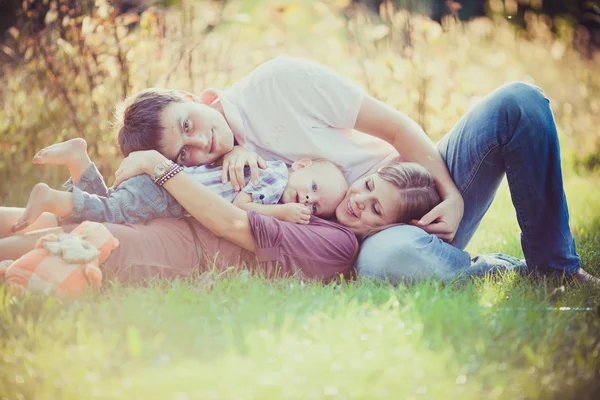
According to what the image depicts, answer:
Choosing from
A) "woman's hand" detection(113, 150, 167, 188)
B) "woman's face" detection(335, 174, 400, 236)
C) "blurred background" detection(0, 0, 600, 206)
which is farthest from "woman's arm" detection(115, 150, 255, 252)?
"blurred background" detection(0, 0, 600, 206)

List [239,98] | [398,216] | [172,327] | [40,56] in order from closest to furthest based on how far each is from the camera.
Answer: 1. [172,327]
2. [398,216]
3. [239,98]
4. [40,56]

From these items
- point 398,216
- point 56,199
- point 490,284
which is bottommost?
point 490,284

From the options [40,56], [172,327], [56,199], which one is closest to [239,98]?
[56,199]

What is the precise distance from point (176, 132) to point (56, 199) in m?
0.60

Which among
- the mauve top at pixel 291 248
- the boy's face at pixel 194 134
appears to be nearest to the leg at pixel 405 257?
the mauve top at pixel 291 248

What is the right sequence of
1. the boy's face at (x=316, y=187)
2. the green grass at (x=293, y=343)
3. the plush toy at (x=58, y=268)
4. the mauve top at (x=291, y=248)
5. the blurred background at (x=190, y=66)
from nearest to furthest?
the green grass at (x=293, y=343), the plush toy at (x=58, y=268), the mauve top at (x=291, y=248), the boy's face at (x=316, y=187), the blurred background at (x=190, y=66)

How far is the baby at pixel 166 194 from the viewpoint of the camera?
2.53 metres

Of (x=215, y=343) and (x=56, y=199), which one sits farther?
(x=56, y=199)

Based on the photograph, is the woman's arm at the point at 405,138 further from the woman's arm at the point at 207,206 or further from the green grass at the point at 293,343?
the woman's arm at the point at 207,206

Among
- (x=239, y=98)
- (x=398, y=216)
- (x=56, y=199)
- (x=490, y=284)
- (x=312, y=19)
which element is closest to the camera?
(x=56, y=199)

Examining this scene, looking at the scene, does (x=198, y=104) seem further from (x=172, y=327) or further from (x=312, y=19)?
(x=312, y=19)

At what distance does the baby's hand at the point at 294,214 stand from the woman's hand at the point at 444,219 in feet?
1.64

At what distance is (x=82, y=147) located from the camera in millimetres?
2707

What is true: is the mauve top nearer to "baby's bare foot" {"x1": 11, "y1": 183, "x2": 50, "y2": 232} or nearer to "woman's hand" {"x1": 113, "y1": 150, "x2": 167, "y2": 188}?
"woman's hand" {"x1": 113, "y1": 150, "x2": 167, "y2": 188}
